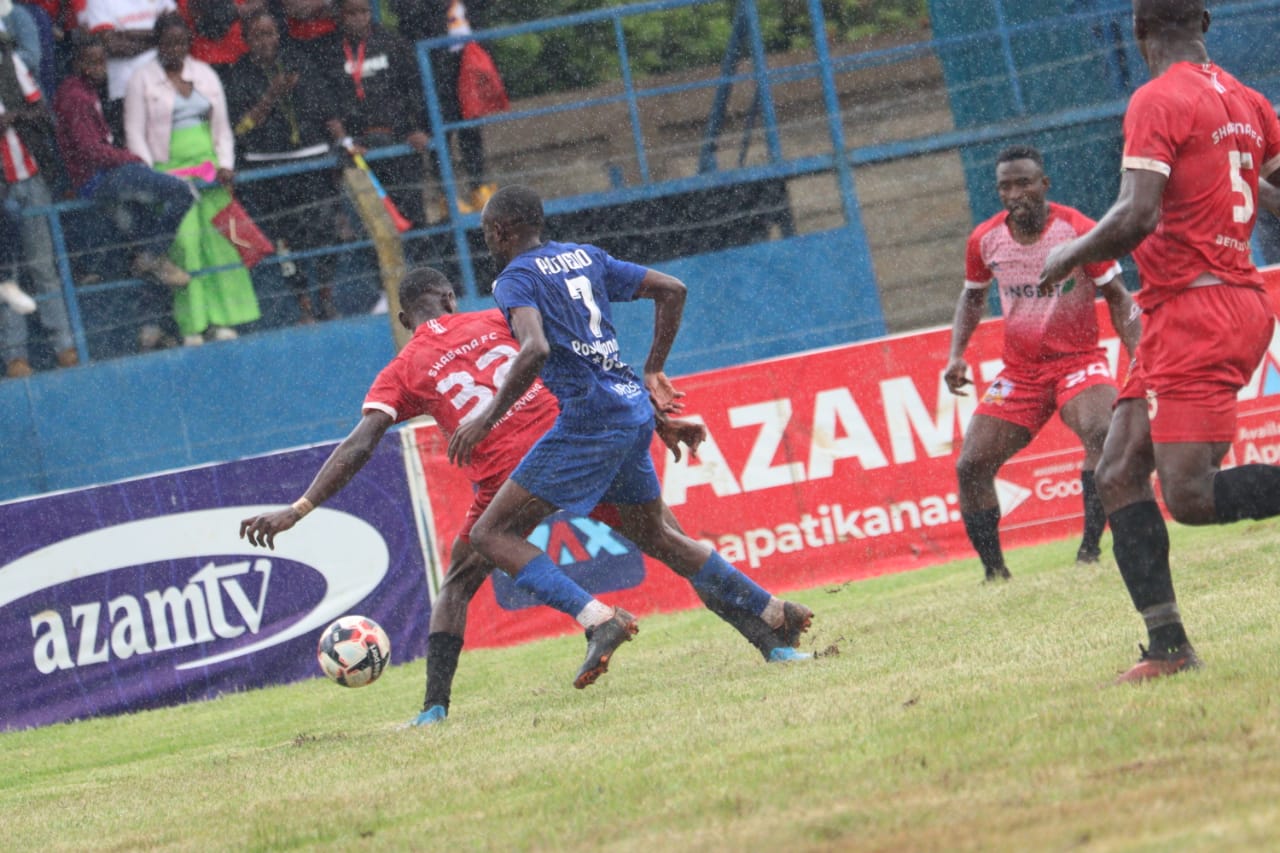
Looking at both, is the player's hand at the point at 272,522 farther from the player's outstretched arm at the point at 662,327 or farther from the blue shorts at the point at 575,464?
the player's outstretched arm at the point at 662,327

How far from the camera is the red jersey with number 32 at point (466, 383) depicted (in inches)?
303

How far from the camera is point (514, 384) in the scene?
6469mm

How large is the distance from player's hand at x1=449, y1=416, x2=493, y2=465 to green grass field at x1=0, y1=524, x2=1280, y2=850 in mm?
1105

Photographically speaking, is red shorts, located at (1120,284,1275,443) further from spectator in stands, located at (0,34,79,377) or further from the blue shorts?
spectator in stands, located at (0,34,79,377)

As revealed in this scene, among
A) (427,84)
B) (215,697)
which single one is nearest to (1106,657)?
(215,697)

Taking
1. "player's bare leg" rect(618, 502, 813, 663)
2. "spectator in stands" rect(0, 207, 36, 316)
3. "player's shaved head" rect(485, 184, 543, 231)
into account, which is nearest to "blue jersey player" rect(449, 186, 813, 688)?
"player's shaved head" rect(485, 184, 543, 231)

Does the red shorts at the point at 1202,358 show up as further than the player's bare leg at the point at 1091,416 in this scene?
No

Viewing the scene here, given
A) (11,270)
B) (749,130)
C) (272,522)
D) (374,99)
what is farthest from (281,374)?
(272,522)

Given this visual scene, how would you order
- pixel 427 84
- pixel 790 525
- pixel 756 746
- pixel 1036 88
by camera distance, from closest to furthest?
pixel 756 746 < pixel 790 525 < pixel 427 84 < pixel 1036 88

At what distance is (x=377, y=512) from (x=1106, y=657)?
251 inches

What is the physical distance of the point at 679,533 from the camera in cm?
750

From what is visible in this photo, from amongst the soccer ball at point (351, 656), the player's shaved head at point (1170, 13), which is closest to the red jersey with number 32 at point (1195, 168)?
the player's shaved head at point (1170, 13)

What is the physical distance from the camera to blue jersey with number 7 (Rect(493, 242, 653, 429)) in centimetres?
682

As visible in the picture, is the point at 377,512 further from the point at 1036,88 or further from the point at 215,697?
the point at 1036,88
